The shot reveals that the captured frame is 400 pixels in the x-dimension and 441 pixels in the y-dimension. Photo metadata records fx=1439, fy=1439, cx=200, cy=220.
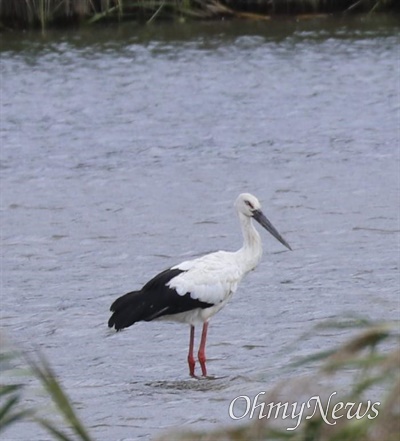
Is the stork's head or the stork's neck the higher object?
the stork's head

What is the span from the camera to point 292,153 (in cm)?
1600

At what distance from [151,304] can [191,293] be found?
29 centimetres

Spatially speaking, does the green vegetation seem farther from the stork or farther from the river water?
the stork

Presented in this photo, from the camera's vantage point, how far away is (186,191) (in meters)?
14.3

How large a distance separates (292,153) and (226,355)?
24.0ft

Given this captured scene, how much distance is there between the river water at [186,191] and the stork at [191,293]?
0.33 m

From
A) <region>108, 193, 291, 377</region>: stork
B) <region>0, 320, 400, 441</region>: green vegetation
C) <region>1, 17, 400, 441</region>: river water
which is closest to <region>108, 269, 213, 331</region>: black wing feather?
<region>108, 193, 291, 377</region>: stork

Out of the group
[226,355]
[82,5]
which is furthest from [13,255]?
[82,5]

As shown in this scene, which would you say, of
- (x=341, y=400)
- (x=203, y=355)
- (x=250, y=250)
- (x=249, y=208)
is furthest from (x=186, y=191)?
(x=341, y=400)

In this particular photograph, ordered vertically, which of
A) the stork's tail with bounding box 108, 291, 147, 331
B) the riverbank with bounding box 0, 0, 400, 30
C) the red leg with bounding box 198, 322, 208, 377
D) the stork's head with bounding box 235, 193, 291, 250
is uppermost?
the stork's head with bounding box 235, 193, 291, 250

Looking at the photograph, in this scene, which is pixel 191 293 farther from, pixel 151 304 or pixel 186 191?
pixel 186 191

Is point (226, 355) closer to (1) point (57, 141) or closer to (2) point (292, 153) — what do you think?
(2) point (292, 153)

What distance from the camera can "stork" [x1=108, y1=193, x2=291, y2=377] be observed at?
826cm

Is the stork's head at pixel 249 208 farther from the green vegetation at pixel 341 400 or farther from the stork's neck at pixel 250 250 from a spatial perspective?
the green vegetation at pixel 341 400
